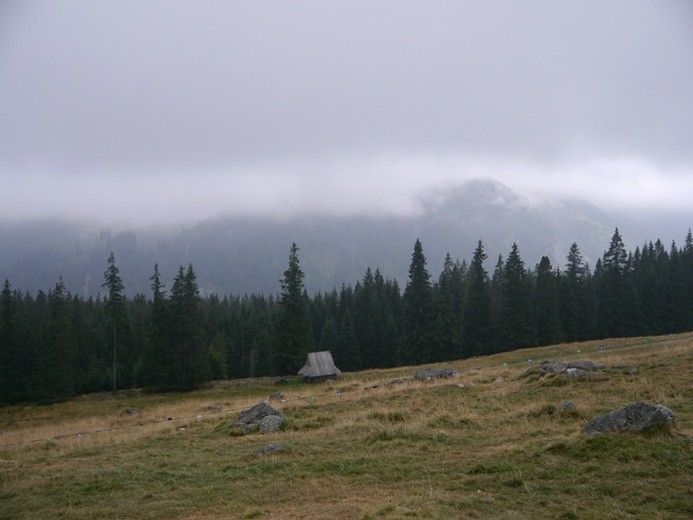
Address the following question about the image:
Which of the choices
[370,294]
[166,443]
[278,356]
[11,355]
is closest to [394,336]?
[370,294]

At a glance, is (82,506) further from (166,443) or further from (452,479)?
(452,479)

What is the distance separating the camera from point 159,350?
59812 mm

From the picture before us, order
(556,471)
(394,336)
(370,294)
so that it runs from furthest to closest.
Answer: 1. (370,294)
2. (394,336)
3. (556,471)

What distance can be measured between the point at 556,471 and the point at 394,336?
7087cm

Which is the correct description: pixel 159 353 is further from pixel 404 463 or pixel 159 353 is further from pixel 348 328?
pixel 404 463

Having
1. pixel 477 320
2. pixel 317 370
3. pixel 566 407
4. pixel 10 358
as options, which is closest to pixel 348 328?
pixel 477 320

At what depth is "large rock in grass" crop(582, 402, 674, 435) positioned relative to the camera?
12.2 meters

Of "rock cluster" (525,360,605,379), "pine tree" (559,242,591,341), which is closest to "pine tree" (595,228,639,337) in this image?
"pine tree" (559,242,591,341)

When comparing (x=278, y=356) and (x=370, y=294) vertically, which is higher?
(x=370, y=294)

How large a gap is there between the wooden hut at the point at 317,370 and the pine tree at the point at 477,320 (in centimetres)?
2545

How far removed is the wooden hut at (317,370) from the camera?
53.8 meters

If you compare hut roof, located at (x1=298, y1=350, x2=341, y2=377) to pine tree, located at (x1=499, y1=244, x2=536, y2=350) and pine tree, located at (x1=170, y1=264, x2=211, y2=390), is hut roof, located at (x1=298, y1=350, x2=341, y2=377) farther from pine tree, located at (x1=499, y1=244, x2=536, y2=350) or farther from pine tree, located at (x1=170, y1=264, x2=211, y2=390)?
pine tree, located at (x1=499, y1=244, x2=536, y2=350)

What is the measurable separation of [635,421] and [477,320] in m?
60.8

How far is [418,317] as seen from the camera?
225 ft
